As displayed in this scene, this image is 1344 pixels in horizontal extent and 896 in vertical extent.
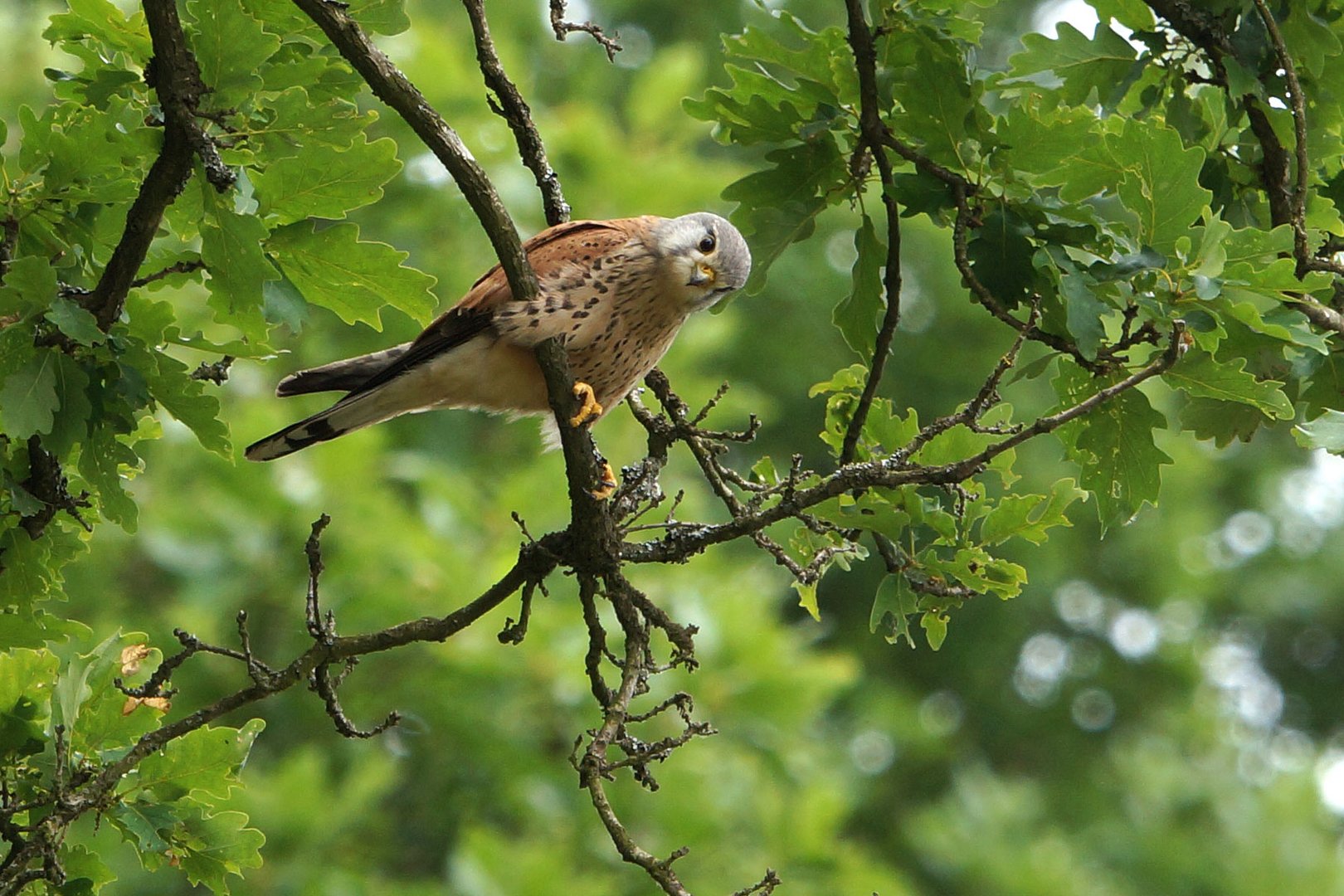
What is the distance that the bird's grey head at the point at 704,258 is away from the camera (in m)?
3.54

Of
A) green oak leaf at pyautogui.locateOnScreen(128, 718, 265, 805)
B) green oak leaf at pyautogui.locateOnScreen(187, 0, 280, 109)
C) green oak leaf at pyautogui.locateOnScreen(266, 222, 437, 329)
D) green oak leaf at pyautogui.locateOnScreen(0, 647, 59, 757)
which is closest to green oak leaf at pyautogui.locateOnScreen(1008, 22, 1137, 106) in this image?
green oak leaf at pyautogui.locateOnScreen(266, 222, 437, 329)

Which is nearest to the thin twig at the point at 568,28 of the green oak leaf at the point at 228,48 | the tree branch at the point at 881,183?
the tree branch at the point at 881,183

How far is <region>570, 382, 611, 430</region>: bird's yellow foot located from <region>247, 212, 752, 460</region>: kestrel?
5.7 inches

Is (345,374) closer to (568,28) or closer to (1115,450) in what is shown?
(568,28)

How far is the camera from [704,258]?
3572mm

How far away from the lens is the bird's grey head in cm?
354

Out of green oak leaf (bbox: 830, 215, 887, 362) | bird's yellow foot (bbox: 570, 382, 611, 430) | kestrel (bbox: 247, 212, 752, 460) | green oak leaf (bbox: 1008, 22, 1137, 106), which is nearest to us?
bird's yellow foot (bbox: 570, 382, 611, 430)

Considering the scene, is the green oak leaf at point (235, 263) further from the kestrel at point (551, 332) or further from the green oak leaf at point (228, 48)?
the kestrel at point (551, 332)

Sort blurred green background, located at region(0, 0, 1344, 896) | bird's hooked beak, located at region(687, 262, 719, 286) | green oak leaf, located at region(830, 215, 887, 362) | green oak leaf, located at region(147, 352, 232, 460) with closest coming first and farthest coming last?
green oak leaf, located at region(147, 352, 232, 460) → green oak leaf, located at region(830, 215, 887, 362) → bird's hooked beak, located at region(687, 262, 719, 286) → blurred green background, located at region(0, 0, 1344, 896)

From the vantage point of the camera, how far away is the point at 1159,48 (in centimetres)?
286

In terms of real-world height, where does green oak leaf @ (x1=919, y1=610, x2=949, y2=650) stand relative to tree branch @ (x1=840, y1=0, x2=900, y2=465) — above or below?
below

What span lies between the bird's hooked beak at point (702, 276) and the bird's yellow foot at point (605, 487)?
0.91 metres

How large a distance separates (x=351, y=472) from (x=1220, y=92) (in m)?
5.68

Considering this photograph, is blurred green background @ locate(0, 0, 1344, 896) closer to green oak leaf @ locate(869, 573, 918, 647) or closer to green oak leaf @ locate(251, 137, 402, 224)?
green oak leaf @ locate(251, 137, 402, 224)
